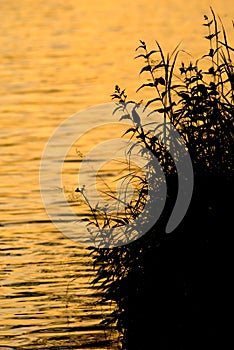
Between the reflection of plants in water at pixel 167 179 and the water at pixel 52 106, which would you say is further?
the water at pixel 52 106

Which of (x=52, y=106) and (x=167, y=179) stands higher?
(x=52, y=106)

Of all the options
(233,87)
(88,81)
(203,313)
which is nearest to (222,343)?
(203,313)

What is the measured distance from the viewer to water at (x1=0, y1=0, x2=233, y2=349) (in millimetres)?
10359

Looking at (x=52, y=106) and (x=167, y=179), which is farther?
(x=52, y=106)

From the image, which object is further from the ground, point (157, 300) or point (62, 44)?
point (62, 44)

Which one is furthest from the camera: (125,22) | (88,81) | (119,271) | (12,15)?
(12,15)

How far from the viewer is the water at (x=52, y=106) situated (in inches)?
408

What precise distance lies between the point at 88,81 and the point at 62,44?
617cm

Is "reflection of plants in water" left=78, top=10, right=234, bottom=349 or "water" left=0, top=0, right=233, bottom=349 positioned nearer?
"reflection of plants in water" left=78, top=10, right=234, bottom=349

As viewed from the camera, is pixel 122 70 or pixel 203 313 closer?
pixel 203 313

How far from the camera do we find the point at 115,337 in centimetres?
965

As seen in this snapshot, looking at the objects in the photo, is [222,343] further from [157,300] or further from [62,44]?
[62,44]

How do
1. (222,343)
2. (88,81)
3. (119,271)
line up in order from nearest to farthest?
(222,343)
(119,271)
(88,81)

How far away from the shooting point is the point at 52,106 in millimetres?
21688
